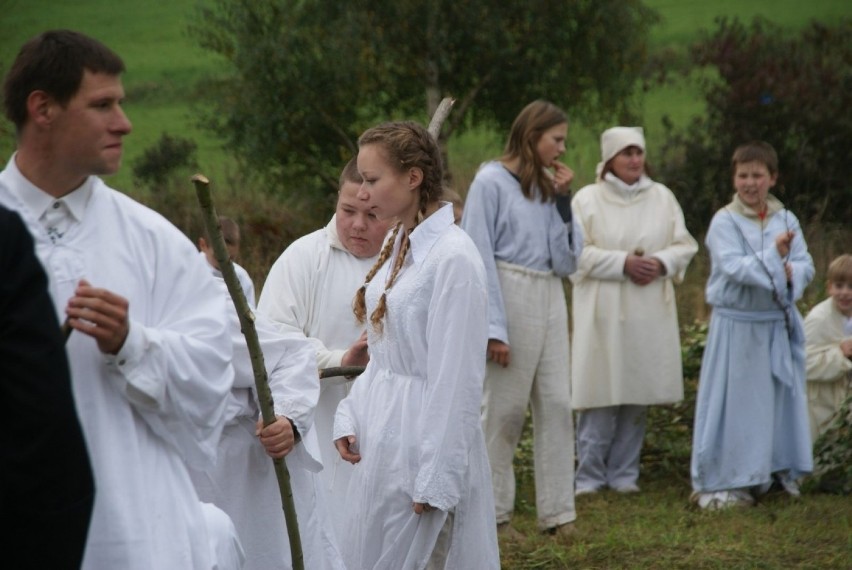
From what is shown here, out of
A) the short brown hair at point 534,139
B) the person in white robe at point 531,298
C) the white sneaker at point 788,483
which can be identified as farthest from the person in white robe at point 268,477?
the white sneaker at point 788,483

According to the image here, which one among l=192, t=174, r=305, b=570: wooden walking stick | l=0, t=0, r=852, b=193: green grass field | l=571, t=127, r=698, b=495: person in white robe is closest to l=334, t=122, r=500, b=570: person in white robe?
l=192, t=174, r=305, b=570: wooden walking stick

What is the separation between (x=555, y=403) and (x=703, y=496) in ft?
4.79

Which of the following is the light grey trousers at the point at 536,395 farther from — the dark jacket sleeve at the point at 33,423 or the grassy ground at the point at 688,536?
the dark jacket sleeve at the point at 33,423

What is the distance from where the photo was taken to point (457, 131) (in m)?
18.0

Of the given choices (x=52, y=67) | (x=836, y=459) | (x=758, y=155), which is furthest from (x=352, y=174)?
(x=836, y=459)

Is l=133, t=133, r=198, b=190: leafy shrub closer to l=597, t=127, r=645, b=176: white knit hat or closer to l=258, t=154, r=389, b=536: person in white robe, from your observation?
l=597, t=127, r=645, b=176: white knit hat

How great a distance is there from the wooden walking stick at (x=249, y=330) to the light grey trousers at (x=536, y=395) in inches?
150

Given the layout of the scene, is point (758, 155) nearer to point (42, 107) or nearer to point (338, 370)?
point (338, 370)

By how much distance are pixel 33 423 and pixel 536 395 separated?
5.68 meters

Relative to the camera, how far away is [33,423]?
2768 millimetres

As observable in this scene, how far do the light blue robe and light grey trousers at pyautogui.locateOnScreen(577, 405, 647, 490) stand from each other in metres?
0.70

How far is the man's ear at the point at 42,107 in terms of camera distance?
3385 mm

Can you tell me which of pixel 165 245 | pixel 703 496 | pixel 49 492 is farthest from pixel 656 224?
pixel 49 492

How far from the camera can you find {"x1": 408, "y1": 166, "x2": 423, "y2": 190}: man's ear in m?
Answer: 4.89
